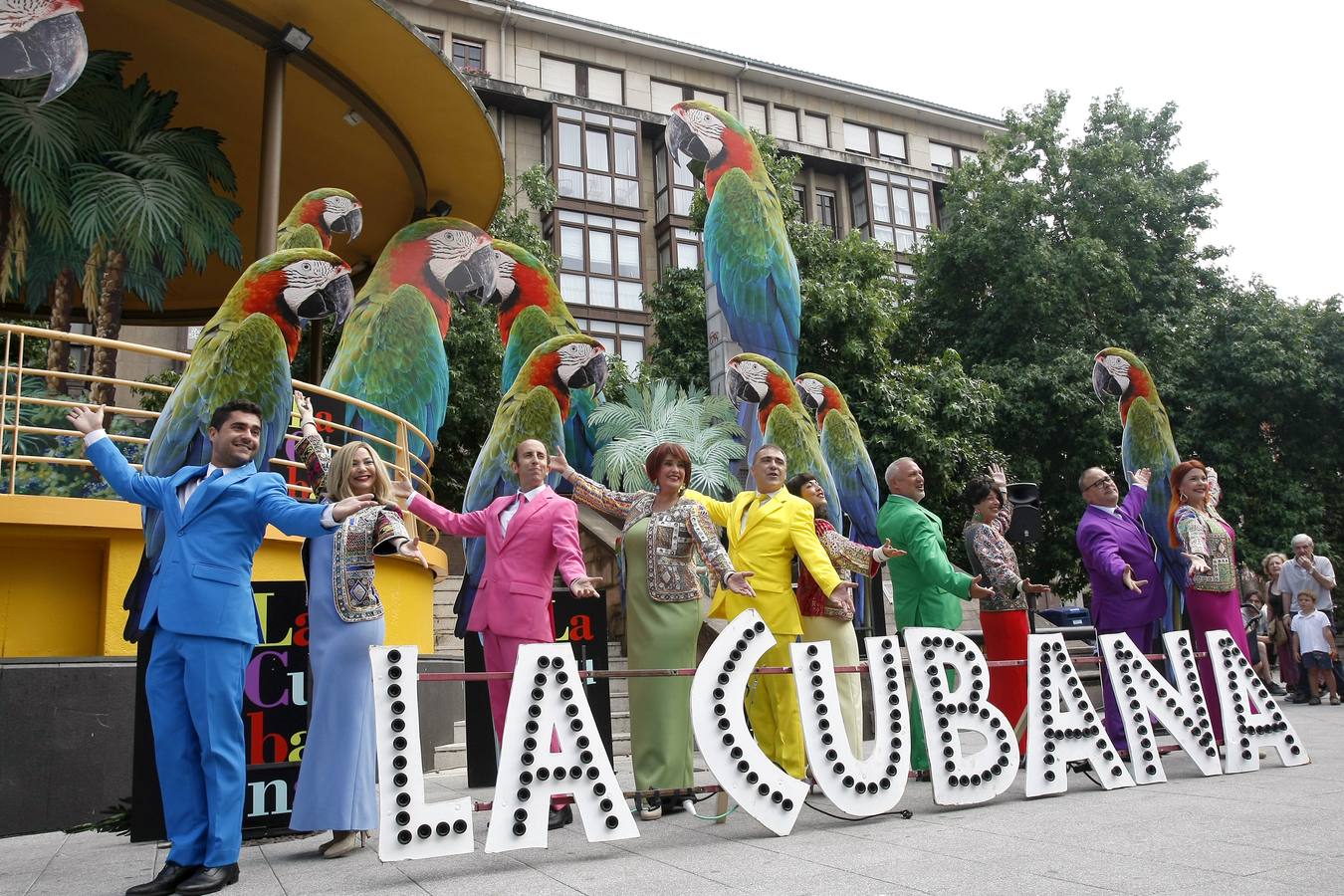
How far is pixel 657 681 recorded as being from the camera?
4.84 meters

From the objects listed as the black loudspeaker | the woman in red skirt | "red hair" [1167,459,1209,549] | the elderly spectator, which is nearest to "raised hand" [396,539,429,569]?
the woman in red skirt

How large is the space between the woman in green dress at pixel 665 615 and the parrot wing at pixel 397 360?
553 centimetres

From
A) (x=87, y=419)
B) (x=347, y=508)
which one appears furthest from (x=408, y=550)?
(x=87, y=419)

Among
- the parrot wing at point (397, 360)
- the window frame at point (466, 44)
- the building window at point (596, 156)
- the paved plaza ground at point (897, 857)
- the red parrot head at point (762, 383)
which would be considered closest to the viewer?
the paved plaza ground at point (897, 857)

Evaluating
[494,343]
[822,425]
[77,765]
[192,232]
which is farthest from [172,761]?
[494,343]

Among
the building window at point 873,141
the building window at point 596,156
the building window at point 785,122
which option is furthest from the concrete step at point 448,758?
the building window at point 873,141

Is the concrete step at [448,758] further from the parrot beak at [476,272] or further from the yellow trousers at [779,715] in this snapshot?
the parrot beak at [476,272]

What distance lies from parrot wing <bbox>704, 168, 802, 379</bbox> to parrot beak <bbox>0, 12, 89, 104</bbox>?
6797 millimetres

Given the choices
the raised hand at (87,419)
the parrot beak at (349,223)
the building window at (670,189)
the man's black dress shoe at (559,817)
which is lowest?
the man's black dress shoe at (559,817)

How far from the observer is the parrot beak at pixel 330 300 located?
21.7ft

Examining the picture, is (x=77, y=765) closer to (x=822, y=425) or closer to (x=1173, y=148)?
(x=822, y=425)

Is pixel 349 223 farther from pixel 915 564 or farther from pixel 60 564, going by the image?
pixel 915 564

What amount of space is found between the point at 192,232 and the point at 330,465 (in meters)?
7.45

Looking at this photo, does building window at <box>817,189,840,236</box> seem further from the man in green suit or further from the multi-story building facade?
the man in green suit
